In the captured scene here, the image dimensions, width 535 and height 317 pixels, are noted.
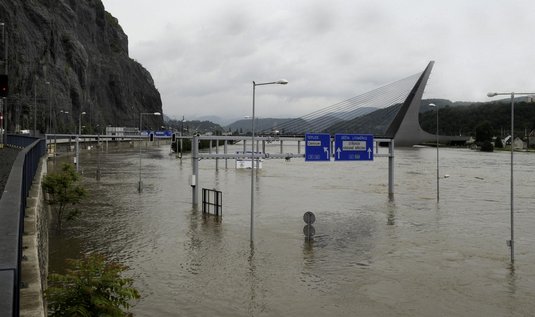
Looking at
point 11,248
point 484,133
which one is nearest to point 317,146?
point 11,248

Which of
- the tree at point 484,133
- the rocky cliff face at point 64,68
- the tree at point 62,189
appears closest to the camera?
the tree at point 62,189

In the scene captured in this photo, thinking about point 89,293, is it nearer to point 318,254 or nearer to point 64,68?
point 318,254

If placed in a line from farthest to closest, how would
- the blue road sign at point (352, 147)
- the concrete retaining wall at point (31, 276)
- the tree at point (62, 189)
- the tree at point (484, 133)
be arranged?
the tree at point (484, 133) < the blue road sign at point (352, 147) < the tree at point (62, 189) < the concrete retaining wall at point (31, 276)

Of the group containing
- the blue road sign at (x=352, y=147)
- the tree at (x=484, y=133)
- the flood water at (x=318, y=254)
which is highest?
the tree at (x=484, y=133)

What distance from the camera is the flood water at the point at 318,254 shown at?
47.5 ft

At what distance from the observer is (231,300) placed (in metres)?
14.6

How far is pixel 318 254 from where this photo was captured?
20047mm

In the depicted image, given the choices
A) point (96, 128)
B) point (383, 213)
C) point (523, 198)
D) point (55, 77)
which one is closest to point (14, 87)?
point (55, 77)

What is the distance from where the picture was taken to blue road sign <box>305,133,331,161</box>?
3275 centimetres

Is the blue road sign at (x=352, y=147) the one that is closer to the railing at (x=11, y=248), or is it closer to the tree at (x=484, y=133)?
the railing at (x=11, y=248)

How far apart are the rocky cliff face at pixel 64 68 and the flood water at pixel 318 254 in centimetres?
4702

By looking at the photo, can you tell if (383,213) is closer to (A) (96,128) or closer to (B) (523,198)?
(B) (523,198)

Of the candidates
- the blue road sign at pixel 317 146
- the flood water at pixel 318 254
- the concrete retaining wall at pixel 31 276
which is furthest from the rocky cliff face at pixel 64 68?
the concrete retaining wall at pixel 31 276

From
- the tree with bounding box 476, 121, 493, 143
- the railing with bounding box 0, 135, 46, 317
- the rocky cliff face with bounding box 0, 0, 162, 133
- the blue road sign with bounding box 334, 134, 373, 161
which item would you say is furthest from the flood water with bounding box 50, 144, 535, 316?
the tree with bounding box 476, 121, 493, 143
